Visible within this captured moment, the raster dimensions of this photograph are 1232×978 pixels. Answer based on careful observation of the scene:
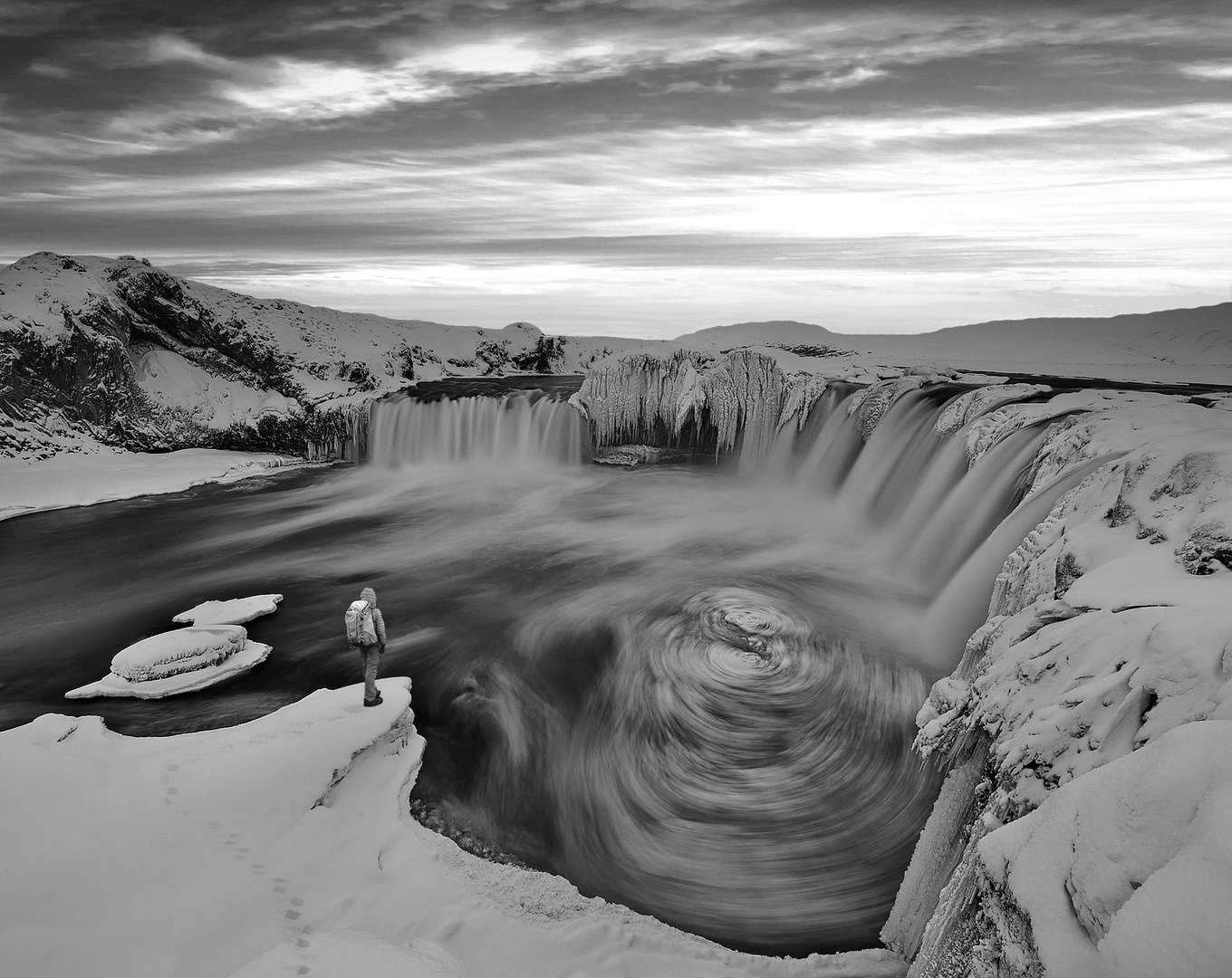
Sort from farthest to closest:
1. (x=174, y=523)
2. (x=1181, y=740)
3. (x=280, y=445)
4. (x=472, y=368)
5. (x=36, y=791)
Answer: (x=472, y=368)
(x=280, y=445)
(x=174, y=523)
(x=36, y=791)
(x=1181, y=740)

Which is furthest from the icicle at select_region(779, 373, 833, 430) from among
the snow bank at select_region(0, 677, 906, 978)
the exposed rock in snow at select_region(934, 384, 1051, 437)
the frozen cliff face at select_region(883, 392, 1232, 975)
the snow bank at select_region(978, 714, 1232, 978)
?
the snow bank at select_region(978, 714, 1232, 978)

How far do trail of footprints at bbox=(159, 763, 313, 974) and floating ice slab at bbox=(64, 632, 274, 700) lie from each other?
3165mm

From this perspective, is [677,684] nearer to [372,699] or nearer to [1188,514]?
[372,699]

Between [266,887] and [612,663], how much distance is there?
544 centimetres

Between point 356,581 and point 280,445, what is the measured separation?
17655 mm

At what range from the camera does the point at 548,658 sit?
9.49 meters

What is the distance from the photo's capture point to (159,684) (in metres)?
8.15

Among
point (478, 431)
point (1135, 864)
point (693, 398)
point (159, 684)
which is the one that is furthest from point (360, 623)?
point (478, 431)

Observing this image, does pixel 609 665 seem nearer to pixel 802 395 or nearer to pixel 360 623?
pixel 360 623

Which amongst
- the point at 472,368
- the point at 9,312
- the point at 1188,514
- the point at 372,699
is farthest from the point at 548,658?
the point at 472,368

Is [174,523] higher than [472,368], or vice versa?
[472,368]

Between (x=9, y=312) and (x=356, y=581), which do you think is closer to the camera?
(x=356, y=581)

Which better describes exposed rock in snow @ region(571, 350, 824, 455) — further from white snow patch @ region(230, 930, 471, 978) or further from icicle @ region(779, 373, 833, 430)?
white snow patch @ region(230, 930, 471, 978)

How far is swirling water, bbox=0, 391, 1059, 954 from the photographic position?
587 cm
